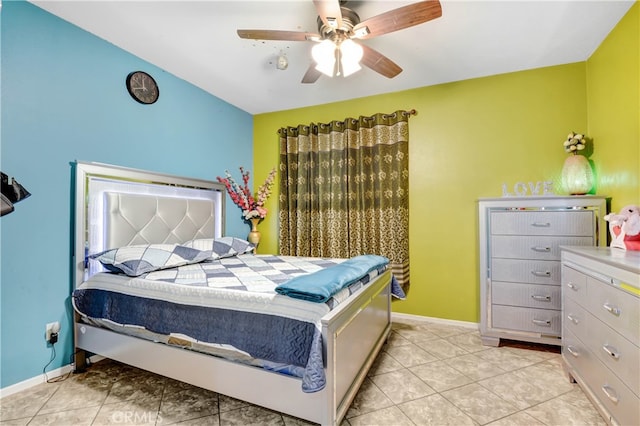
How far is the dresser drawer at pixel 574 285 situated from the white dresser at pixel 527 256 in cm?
36

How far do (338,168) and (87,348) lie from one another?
2.90m

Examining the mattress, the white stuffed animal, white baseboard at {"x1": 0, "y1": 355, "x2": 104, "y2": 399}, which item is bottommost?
white baseboard at {"x1": 0, "y1": 355, "x2": 104, "y2": 399}

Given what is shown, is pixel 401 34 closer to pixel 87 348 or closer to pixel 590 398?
pixel 590 398

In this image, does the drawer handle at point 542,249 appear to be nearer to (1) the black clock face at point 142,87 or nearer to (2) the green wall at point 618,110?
(2) the green wall at point 618,110

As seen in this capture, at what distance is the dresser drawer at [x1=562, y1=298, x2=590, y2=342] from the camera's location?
69.4 inches

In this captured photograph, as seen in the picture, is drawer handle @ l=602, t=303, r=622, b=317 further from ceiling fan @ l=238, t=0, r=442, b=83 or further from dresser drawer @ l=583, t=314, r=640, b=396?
ceiling fan @ l=238, t=0, r=442, b=83

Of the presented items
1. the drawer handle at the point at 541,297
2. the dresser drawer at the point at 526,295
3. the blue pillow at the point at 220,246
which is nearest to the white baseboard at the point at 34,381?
the blue pillow at the point at 220,246

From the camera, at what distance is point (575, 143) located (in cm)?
256

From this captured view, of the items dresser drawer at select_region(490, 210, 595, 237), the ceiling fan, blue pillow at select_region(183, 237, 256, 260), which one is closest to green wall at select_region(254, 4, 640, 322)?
dresser drawer at select_region(490, 210, 595, 237)

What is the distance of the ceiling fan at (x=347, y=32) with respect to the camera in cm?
158

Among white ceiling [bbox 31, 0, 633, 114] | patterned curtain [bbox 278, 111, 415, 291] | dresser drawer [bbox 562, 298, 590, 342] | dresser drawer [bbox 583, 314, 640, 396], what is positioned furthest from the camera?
patterned curtain [bbox 278, 111, 415, 291]

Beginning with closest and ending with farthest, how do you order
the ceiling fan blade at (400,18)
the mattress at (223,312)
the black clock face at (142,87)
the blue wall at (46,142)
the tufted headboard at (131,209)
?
the mattress at (223,312) < the ceiling fan blade at (400,18) < the blue wall at (46,142) < the tufted headboard at (131,209) < the black clock face at (142,87)

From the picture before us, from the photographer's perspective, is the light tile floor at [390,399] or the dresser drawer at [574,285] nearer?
the light tile floor at [390,399]

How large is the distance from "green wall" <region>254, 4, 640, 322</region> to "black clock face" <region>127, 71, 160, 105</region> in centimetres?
220
